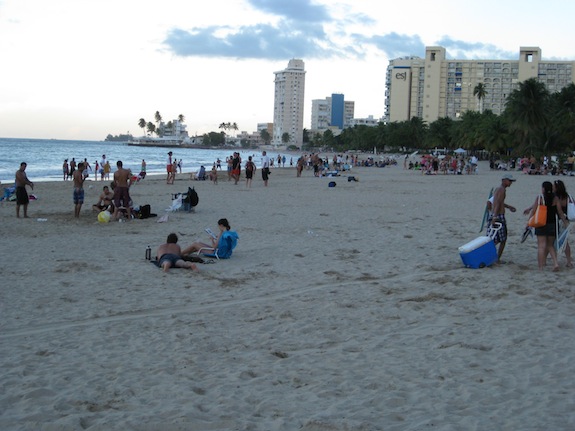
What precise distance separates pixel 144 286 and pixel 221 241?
77.6 inches

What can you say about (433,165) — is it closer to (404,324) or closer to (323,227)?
(323,227)

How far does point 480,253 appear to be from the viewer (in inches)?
336

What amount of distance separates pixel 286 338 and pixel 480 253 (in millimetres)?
4081

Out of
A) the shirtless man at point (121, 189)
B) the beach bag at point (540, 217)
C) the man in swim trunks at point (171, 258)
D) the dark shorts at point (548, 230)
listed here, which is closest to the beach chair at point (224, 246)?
the man in swim trunks at point (171, 258)

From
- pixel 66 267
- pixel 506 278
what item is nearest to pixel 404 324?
pixel 506 278

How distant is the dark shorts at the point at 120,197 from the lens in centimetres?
1379

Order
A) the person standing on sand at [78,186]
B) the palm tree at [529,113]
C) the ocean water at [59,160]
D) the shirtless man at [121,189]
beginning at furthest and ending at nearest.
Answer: the palm tree at [529,113], the ocean water at [59,160], the person standing on sand at [78,186], the shirtless man at [121,189]

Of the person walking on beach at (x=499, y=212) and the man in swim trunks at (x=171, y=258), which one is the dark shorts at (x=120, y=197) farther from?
the person walking on beach at (x=499, y=212)

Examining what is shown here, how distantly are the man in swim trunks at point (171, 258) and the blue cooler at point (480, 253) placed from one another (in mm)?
3903

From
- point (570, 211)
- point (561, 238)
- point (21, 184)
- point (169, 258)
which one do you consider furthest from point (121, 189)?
point (570, 211)

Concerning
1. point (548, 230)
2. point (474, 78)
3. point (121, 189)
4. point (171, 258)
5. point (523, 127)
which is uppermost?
point (474, 78)

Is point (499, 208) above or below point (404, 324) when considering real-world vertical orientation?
above

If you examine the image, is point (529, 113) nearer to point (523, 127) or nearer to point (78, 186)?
point (523, 127)

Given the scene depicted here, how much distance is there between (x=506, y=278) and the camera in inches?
312
